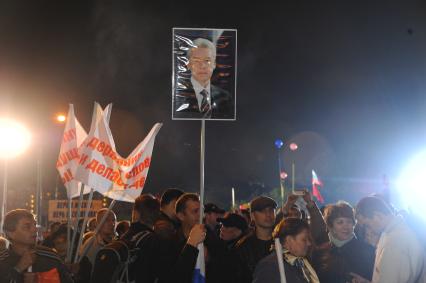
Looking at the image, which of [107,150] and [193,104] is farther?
[107,150]

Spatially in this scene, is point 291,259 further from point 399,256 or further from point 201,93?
point 201,93

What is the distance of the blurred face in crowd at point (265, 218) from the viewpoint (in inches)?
290

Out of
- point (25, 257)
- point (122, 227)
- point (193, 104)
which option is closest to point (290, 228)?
point (193, 104)

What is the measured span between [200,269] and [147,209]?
1.68 m

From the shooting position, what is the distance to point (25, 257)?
5.78 metres

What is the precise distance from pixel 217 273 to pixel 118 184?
10.3ft

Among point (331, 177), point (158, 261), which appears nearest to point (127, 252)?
point (158, 261)

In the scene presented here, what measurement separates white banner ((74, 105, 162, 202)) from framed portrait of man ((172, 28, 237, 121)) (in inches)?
85.3

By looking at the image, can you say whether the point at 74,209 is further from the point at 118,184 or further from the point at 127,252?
the point at 127,252

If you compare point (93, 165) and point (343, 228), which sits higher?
point (93, 165)

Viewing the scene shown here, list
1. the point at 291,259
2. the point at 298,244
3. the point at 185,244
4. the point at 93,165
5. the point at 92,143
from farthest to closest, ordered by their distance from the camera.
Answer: the point at 92,143 → the point at 93,165 → the point at 185,244 → the point at 298,244 → the point at 291,259

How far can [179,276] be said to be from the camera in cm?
543

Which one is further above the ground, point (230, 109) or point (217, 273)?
point (230, 109)

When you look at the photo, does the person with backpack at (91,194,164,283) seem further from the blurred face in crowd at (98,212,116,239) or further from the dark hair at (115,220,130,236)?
the dark hair at (115,220,130,236)
